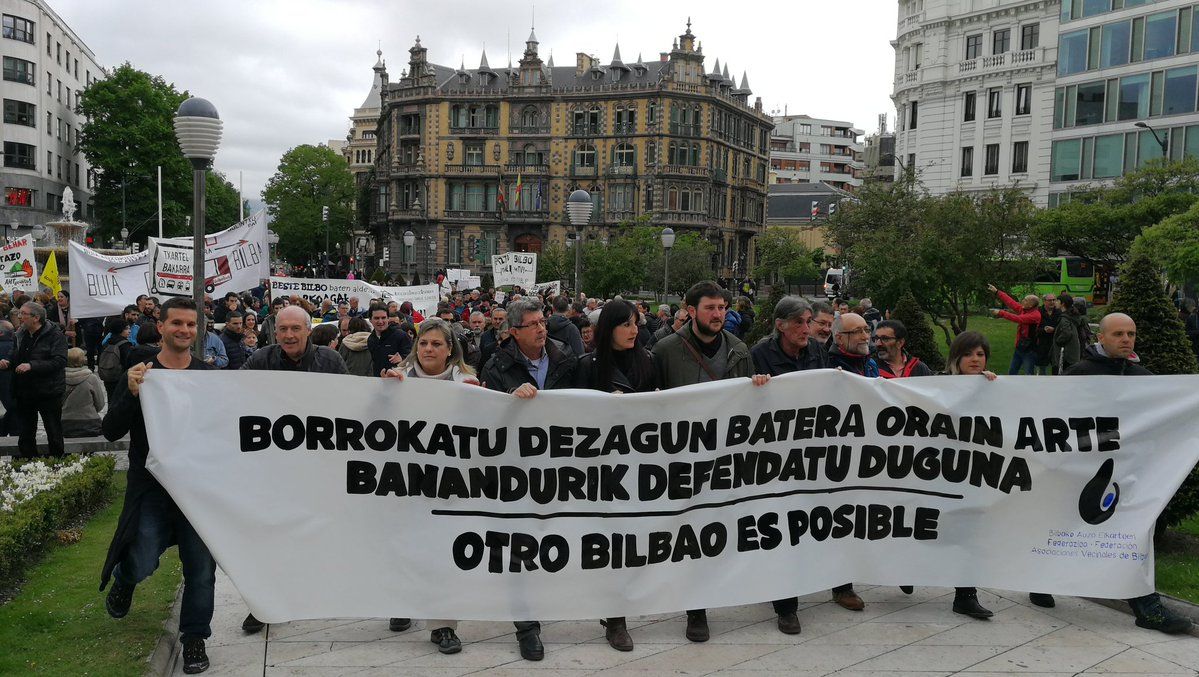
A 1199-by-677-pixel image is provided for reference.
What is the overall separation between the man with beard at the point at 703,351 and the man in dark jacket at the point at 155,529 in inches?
112

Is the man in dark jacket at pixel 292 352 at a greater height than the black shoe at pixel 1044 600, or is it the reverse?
the man in dark jacket at pixel 292 352

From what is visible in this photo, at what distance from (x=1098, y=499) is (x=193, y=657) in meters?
5.45

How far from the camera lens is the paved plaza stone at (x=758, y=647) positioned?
5336mm

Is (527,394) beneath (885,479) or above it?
above

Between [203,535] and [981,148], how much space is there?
55.2 m

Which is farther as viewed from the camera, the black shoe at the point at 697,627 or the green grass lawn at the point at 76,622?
the black shoe at the point at 697,627

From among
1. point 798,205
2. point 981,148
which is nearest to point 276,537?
point 981,148

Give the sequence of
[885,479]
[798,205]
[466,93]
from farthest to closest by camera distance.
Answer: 1. [798,205]
2. [466,93]
3. [885,479]

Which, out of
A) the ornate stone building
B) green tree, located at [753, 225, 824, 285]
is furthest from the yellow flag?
the ornate stone building

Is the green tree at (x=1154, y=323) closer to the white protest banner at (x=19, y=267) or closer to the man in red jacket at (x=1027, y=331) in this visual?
the man in red jacket at (x=1027, y=331)

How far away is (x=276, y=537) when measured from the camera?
527 cm

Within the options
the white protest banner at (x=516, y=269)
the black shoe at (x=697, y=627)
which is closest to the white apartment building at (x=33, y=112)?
the white protest banner at (x=516, y=269)

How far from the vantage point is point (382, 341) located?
34.8 feet

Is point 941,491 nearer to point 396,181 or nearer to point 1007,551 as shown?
point 1007,551
